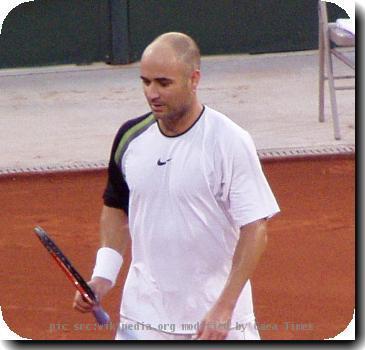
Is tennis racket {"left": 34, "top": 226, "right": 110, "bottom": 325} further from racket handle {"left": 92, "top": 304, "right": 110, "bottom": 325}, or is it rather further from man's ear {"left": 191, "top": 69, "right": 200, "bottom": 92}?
man's ear {"left": 191, "top": 69, "right": 200, "bottom": 92}

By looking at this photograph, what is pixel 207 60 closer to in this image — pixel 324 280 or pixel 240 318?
pixel 324 280

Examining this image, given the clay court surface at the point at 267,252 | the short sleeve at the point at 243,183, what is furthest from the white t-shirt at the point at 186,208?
the clay court surface at the point at 267,252

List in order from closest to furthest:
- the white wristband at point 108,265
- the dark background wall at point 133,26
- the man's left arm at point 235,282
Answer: the man's left arm at point 235,282 → the white wristband at point 108,265 → the dark background wall at point 133,26

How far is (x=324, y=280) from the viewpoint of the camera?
742 cm

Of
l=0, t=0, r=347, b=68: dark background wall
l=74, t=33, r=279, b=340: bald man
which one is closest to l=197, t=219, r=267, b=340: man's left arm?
l=74, t=33, r=279, b=340: bald man

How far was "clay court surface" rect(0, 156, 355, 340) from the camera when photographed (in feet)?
23.5

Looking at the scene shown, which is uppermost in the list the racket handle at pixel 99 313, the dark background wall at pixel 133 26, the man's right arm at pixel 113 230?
the man's right arm at pixel 113 230

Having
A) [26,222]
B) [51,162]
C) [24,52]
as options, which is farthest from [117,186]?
[24,52]

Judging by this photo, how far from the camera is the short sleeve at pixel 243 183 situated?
12.6 ft

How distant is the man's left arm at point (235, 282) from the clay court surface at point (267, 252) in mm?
3016

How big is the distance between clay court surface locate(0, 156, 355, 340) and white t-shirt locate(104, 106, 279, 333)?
2.84 meters

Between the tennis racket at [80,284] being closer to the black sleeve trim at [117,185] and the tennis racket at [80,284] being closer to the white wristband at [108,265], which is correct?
the white wristband at [108,265]

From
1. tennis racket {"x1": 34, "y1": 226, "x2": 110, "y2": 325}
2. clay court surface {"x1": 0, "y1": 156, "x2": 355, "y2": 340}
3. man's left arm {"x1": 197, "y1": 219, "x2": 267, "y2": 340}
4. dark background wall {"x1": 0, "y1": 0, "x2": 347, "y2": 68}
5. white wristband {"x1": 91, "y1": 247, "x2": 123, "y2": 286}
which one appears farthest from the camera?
dark background wall {"x1": 0, "y1": 0, "x2": 347, "y2": 68}

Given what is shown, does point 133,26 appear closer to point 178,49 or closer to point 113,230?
point 113,230
